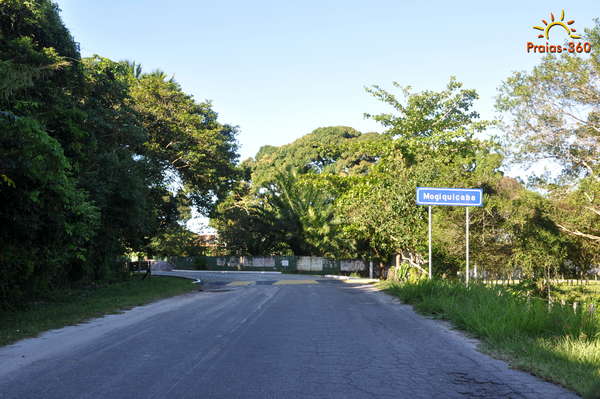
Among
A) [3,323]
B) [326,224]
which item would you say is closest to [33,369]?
[3,323]

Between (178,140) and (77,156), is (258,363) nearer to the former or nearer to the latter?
(77,156)

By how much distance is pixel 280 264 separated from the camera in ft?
185

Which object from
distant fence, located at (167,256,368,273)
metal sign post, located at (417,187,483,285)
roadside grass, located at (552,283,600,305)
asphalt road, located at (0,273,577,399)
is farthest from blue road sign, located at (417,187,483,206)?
distant fence, located at (167,256,368,273)

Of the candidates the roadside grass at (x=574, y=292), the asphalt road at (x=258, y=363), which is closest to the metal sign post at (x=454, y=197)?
the asphalt road at (x=258, y=363)

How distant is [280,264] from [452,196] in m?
40.4

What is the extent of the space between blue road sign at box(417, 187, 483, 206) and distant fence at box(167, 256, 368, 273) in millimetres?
34338

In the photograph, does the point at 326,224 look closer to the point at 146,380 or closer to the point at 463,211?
the point at 463,211

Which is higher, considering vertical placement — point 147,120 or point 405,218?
point 147,120

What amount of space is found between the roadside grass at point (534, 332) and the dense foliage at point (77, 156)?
28.4ft

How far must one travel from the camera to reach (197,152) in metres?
33.7

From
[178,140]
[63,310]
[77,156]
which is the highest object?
[178,140]

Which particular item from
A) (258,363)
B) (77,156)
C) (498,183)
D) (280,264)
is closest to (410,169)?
(498,183)

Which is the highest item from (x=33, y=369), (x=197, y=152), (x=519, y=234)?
(x=197, y=152)

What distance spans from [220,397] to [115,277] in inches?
995
